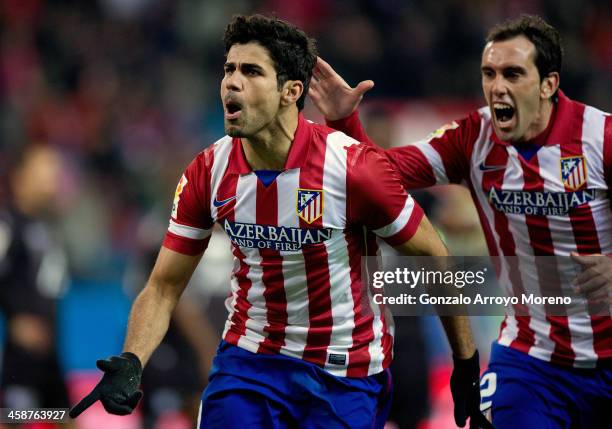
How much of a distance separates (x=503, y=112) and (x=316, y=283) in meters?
1.17

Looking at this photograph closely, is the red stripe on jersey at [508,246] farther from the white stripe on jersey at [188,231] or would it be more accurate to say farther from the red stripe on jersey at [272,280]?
the white stripe on jersey at [188,231]

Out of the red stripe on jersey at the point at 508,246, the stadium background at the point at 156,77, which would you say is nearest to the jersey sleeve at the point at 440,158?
the red stripe on jersey at the point at 508,246

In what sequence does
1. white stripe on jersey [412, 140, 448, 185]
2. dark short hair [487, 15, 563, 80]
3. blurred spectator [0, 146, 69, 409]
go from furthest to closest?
blurred spectator [0, 146, 69, 409] → white stripe on jersey [412, 140, 448, 185] → dark short hair [487, 15, 563, 80]

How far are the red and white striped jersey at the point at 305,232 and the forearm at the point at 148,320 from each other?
20 cm

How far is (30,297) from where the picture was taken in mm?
6863

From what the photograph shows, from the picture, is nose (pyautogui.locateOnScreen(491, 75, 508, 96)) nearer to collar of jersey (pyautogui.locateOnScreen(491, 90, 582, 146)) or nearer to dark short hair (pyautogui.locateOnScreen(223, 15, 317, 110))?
collar of jersey (pyautogui.locateOnScreen(491, 90, 582, 146))

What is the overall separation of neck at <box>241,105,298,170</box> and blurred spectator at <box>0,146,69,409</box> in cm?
316

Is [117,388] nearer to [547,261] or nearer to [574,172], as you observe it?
[547,261]

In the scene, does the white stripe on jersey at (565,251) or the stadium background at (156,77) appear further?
the stadium background at (156,77)

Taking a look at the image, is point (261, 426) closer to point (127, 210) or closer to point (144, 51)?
point (127, 210)

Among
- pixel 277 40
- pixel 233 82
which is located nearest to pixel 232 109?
pixel 233 82

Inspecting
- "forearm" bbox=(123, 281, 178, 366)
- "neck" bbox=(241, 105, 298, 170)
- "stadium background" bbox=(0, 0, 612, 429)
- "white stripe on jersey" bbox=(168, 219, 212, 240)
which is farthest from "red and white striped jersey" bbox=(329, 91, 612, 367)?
"stadium background" bbox=(0, 0, 612, 429)

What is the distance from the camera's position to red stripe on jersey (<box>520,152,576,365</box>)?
4535 millimetres

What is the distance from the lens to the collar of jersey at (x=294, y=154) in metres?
4.07
